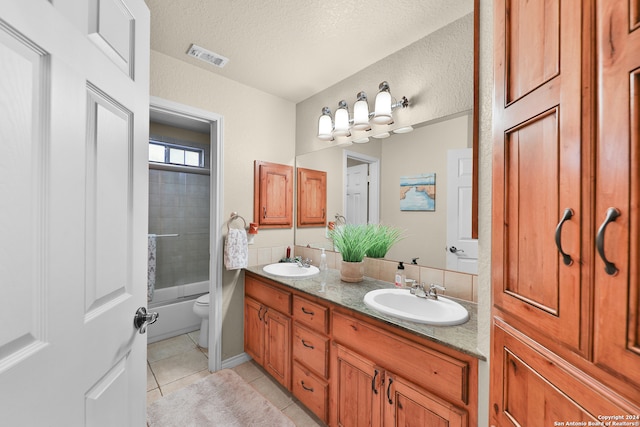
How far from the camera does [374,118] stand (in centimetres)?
184

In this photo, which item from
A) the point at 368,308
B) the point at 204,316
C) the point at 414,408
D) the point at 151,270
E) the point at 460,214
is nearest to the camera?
the point at 414,408

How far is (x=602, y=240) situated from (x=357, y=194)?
5.65 feet

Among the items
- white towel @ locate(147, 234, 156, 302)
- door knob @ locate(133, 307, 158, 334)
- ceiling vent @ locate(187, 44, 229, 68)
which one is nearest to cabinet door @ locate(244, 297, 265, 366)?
door knob @ locate(133, 307, 158, 334)

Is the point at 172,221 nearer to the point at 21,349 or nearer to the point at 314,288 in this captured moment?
the point at 314,288

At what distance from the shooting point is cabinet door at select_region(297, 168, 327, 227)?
250 centimetres

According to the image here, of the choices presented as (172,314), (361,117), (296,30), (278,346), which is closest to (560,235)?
(361,117)

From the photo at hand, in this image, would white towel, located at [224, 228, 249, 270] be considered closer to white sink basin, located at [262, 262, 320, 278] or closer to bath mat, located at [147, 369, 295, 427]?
white sink basin, located at [262, 262, 320, 278]

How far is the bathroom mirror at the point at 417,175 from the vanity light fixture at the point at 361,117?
14cm

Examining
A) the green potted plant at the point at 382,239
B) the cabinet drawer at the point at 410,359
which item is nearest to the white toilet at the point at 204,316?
the cabinet drawer at the point at 410,359

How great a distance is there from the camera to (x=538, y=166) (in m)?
0.66

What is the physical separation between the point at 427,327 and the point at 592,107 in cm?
95

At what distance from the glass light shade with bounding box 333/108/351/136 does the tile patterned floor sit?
82.7 inches

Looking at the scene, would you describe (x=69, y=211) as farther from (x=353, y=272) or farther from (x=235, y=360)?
(x=235, y=360)

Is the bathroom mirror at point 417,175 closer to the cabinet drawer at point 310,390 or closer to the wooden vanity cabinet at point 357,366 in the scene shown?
the wooden vanity cabinet at point 357,366
